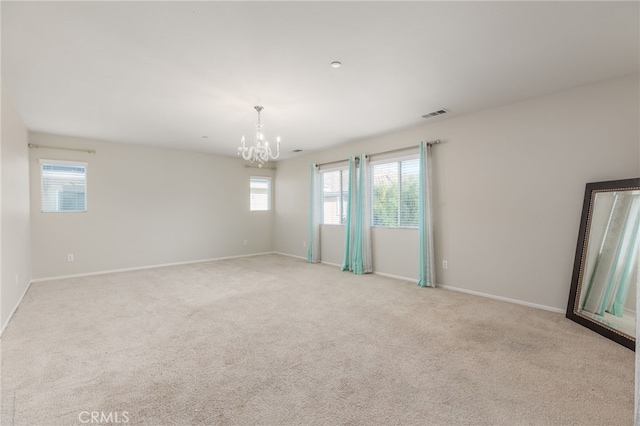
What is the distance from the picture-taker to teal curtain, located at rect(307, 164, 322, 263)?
6.53 meters

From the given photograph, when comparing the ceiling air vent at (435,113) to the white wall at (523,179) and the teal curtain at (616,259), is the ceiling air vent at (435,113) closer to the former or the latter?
the white wall at (523,179)

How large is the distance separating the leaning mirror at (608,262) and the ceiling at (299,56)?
49.6 inches

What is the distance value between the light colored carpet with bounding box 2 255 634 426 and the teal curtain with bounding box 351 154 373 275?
1.47 m

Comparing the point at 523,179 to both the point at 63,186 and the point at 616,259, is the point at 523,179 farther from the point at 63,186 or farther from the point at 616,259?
the point at 63,186

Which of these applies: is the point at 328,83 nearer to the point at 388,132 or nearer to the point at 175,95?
the point at 175,95

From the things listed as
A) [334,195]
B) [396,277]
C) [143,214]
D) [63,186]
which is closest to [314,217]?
[334,195]

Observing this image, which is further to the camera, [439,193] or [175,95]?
[439,193]

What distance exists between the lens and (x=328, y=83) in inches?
121

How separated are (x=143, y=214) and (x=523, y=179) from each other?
6608 millimetres

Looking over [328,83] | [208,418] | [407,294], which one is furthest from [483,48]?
[208,418]

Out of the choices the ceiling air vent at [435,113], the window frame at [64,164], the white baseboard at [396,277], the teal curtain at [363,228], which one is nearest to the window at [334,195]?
Result: the teal curtain at [363,228]

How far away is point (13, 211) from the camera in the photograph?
3.41m

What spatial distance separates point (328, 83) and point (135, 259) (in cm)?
525

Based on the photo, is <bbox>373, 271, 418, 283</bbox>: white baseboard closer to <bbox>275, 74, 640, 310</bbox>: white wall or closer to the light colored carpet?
<bbox>275, 74, 640, 310</bbox>: white wall
